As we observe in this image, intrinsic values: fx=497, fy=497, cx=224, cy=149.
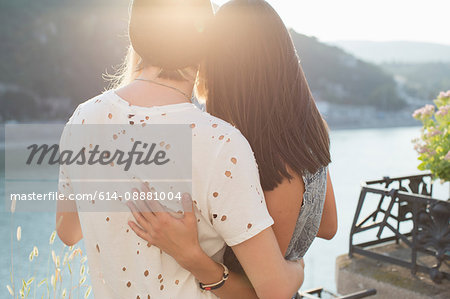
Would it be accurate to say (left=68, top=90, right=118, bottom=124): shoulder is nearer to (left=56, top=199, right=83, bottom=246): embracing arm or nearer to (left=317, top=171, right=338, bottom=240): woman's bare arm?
(left=56, top=199, right=83, bottom=246): embracing arm

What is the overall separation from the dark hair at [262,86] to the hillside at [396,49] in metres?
85.2

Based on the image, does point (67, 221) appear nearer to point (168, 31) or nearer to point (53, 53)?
point (168, 31)

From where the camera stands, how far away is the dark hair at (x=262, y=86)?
863 millimetres

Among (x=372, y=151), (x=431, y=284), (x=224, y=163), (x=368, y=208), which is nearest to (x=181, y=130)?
(x=224, y=163)

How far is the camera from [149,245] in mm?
792

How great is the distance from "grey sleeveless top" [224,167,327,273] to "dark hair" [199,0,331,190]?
0.09ft

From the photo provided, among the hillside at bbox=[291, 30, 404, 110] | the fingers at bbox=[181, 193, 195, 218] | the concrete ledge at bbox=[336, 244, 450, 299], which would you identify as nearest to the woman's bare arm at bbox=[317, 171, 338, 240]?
the fingers at bbox=[181, 193, 195, 218]

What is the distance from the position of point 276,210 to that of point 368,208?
28.0ft

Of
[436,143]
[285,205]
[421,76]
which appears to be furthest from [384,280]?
[421,76]

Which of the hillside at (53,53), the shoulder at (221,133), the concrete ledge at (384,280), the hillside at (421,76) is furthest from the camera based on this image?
the hillside at (421,76)

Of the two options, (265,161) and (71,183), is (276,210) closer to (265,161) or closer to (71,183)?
(265,161)

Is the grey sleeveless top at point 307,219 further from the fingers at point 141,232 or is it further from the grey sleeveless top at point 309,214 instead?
the fingers at point 141,232

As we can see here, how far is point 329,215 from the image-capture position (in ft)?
3.43

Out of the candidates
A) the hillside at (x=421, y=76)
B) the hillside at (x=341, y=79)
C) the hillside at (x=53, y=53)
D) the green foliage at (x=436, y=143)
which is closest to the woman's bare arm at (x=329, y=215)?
the green foliage at (x=436, y=143)
